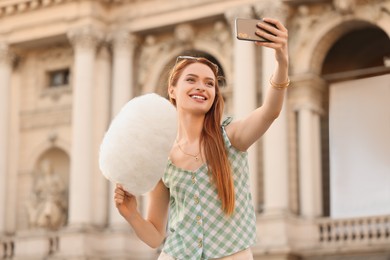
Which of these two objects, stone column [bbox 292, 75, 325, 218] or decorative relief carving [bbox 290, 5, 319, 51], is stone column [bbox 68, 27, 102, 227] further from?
stone column [bbox 292, 75, 325, 218]

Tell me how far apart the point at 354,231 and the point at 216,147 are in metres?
16.9

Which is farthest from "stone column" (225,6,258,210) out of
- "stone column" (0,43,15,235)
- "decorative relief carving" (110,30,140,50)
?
"stone column" (0,43,15,235)

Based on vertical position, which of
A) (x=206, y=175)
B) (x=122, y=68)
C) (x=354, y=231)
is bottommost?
(x=354, y=231)

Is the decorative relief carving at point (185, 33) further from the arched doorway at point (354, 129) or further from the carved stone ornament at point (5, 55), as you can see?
the carved stone ornament at point (5, 55)

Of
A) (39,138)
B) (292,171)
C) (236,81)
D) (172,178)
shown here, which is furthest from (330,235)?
(172,178)

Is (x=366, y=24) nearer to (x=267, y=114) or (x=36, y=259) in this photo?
(x=36, y=259)

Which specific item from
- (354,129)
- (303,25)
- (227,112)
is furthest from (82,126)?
(354,129)

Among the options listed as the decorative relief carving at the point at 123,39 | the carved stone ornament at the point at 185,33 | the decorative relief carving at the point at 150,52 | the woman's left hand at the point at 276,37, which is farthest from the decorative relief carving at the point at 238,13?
the woman's left hand at the point at 276,37

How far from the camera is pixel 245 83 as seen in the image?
21.4m

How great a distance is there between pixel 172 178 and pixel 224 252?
1.34 ft

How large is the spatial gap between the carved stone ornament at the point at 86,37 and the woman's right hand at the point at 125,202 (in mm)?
19838

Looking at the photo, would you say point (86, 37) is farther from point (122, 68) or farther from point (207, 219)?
point (207, 219)

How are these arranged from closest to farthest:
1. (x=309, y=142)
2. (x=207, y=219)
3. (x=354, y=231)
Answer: (x=207, y=219) < (x=354, y=231) < (x=309, y=142)

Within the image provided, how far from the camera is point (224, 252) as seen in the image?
3768mm
